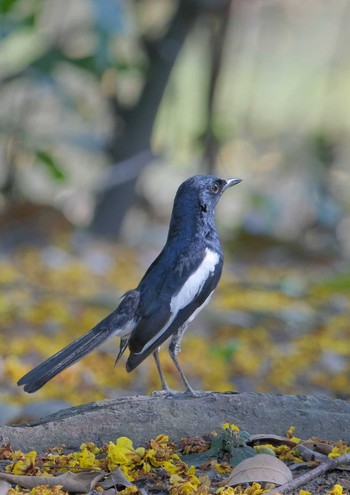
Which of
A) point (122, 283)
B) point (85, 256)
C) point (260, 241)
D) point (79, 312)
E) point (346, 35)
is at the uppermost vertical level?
point (346, 35)

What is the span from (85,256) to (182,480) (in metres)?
6.54

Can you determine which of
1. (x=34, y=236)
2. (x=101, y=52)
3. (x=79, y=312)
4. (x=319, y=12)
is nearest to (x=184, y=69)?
(x=319, y=12)

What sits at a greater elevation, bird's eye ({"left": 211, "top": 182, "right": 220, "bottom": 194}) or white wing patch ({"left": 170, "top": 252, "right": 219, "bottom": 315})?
bird's eye ({"left": 211, "top": 182, "right": 220, "bottom": 194})

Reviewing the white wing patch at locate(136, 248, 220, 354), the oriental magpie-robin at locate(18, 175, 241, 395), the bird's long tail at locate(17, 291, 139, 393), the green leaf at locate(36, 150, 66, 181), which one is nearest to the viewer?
the bird's long tail at locate(17, 291, 139, 393)

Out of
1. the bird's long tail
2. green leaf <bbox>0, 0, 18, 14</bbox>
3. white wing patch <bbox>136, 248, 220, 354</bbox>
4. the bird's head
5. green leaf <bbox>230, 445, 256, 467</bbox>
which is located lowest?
green leaf <bbox>230, 445, 256, 467</bbox>

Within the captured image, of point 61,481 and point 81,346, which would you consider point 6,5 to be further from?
point 61,481

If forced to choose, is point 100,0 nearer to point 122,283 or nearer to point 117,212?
point 122,283

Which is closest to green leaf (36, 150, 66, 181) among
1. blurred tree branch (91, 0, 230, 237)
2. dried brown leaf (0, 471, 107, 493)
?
blurred tree branch (91, 0, 230, 237)

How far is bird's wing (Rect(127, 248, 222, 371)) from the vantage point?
4.26 meters

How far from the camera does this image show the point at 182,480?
3.31 meters

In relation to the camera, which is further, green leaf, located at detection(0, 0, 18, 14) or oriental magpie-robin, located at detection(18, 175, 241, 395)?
green leaf, located at detection(0, 0, 18, 14)

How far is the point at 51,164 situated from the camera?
9.37m

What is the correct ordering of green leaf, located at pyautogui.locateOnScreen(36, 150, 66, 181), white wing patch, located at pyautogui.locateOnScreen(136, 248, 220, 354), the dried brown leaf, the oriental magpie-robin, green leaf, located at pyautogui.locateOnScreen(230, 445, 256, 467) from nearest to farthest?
the dried brown leaf, green leaf, located at pyautogui.locateOnScreen(230, 445, 256, 467), the oriental magpie-robin, white wing patch, located at pyautogui.locateOnScreen(136, 248, 220, 354), green leaf, located at pyautogui.locateOnScreen(36, 150, 66, 181)

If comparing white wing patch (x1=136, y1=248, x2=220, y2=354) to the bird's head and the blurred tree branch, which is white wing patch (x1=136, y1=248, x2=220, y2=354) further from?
the blurred tree branch
